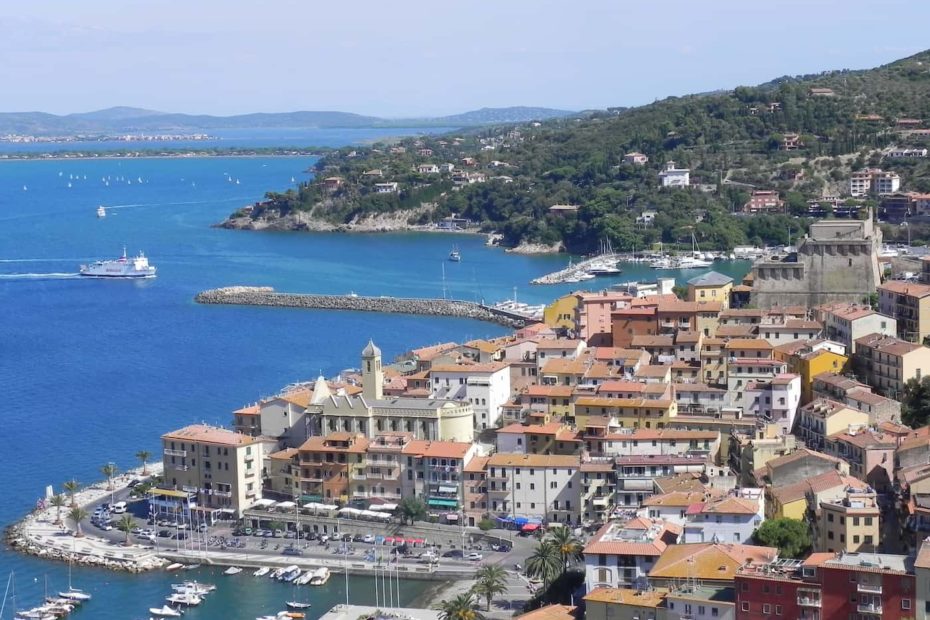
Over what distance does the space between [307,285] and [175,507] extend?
28580mm

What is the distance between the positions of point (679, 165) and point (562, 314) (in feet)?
121

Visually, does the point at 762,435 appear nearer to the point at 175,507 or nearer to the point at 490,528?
the point at 490,528

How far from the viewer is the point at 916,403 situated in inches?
873

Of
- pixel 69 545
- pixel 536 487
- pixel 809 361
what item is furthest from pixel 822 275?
pixel 69 545

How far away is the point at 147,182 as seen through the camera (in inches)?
4461

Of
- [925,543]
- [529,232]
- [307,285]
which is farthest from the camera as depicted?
[529,232]

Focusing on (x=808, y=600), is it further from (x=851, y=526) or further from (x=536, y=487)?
(x=536, y=487)

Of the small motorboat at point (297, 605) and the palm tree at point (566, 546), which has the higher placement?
the palm tree at point (566, 546)

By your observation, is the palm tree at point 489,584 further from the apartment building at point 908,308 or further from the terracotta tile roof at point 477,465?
the apartment building at point 908,308

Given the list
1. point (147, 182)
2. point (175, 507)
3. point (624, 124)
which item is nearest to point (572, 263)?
point (624, 124)

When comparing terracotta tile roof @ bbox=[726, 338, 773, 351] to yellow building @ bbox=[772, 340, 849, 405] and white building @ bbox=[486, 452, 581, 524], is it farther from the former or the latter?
white building @ bbox=[486, 452, 581, 524]

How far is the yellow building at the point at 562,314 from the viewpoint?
98.0 ft

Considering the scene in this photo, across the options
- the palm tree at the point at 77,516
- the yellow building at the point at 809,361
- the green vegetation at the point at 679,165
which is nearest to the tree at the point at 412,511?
the palm tree at the point at 77,516

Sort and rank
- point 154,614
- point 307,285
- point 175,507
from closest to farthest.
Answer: point 154,614, point 175,507, point 307,285
